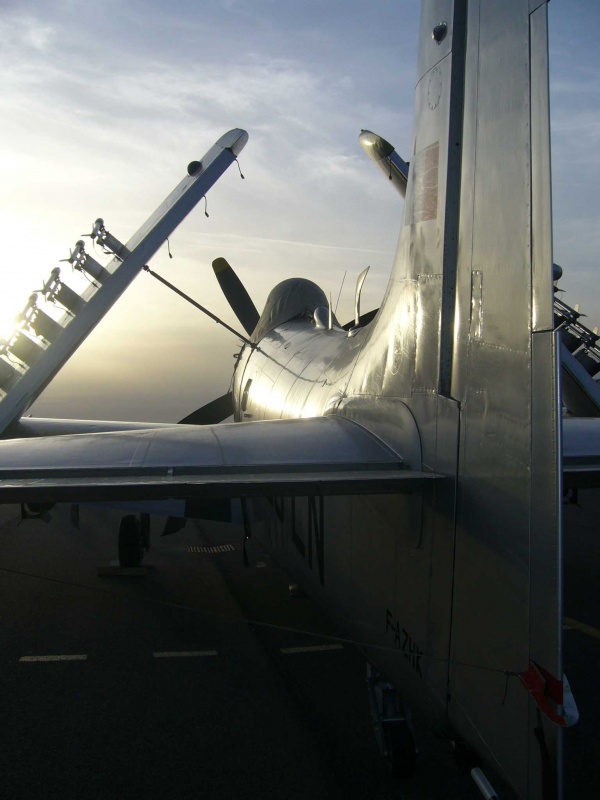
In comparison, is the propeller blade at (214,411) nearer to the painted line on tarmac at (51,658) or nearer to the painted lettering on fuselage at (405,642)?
the painted line on tarmac at (51,658)

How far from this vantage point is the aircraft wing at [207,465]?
2.98 metres

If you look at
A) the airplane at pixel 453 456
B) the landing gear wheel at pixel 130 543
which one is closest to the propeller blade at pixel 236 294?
the landing gear wheel at pixel 130 543

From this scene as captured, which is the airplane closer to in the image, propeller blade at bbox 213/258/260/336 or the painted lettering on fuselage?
the painted lettering on fuselage

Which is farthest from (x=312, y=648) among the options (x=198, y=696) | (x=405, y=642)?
(x=405, y=642)

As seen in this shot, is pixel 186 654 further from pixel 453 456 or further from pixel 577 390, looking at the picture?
pixel 577 390

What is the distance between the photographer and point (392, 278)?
4.24 m

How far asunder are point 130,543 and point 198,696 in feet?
12.9

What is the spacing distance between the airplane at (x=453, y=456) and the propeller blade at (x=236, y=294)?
329 inches

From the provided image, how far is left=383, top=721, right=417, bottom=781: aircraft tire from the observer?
4133 mm

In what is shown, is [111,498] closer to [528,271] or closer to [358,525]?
[358,525]

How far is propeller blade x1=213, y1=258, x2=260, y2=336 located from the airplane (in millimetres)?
8364

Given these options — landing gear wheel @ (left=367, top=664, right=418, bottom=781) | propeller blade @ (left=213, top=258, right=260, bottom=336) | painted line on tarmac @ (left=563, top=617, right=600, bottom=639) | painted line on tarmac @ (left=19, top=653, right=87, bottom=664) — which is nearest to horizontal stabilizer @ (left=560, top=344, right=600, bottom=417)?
painted line on tarmac @ (left=563, top=617, right=600, bottom=639)

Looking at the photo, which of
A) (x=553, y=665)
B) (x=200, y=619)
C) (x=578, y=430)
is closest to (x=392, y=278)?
(x=578, y=430)

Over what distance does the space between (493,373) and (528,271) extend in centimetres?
47
